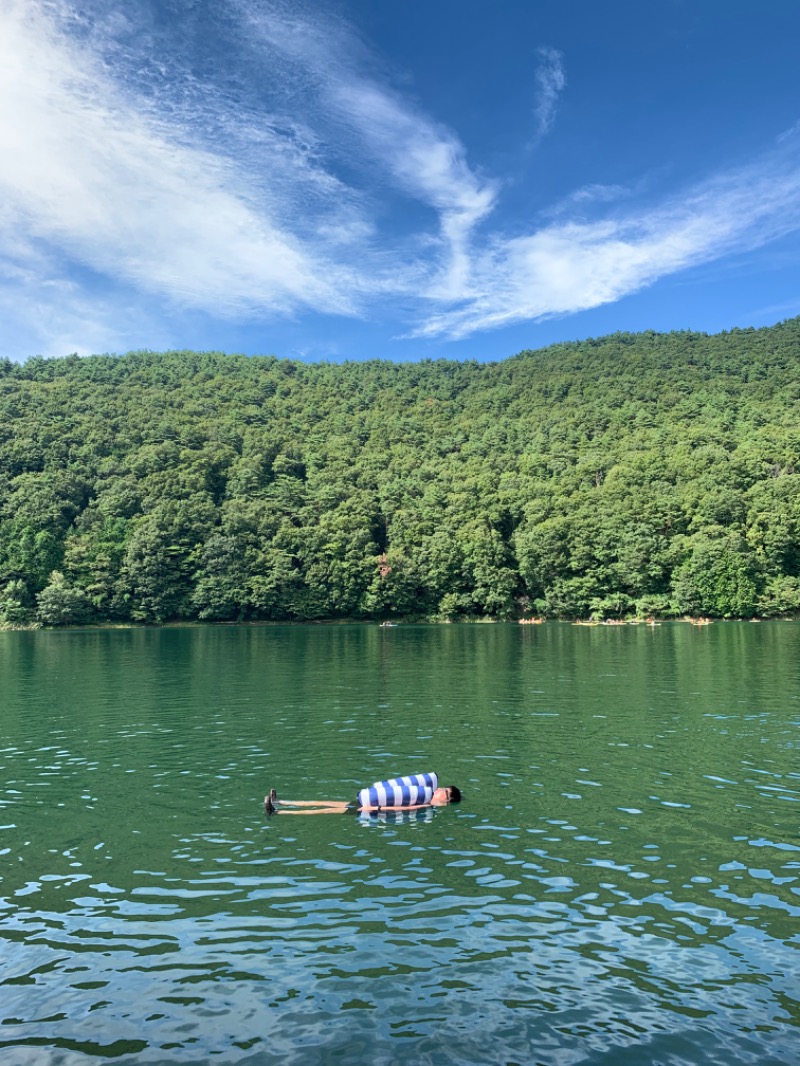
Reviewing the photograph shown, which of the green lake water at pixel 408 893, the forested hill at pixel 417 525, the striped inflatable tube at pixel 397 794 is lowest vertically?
the green lake water at pixel 408 893

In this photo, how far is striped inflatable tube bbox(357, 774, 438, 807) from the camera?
2023 centimetres

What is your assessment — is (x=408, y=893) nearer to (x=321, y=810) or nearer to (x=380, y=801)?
(x=380, y=801)

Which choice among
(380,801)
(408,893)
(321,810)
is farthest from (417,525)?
(408,893)

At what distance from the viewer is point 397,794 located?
66.5ft

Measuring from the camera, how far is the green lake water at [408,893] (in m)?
10.3

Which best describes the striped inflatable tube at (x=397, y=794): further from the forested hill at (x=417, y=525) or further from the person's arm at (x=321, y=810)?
the forested hill at (x=417, y=525)

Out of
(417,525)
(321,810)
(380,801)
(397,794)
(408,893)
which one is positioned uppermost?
(417,525)

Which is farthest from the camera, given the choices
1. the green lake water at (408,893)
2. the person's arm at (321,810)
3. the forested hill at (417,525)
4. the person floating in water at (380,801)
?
the forested hill at (417,525)

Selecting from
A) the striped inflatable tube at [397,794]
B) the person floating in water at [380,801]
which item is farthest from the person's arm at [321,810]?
the striped inflatable tube at [397,794]

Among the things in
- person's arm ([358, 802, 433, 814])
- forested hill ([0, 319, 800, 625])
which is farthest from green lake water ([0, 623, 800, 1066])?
forested hill ([0, 319, 800, 625])

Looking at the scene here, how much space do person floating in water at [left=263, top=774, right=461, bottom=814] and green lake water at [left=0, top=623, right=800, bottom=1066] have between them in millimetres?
438

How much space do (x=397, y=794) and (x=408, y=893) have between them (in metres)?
5.49

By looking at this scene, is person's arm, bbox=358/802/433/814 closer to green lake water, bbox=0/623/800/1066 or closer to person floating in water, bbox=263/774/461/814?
person floating in water, bbox=263/774/461/814

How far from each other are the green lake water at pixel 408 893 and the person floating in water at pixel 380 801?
0.44 metres
